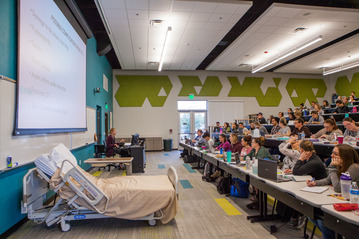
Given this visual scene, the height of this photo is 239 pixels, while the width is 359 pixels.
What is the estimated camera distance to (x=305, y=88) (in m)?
14.4

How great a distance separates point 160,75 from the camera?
1312 cm

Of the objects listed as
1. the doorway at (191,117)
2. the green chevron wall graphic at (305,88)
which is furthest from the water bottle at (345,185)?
the green chevron wall graphic at (305,88)

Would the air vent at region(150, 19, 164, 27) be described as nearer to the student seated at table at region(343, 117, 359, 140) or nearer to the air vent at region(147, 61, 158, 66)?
the air vent at region(147, 61, 158, 66)

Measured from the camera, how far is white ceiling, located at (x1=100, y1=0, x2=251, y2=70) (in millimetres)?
5902

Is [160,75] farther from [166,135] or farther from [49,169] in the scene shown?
[49,169]

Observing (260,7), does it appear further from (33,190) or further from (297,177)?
(33,190)

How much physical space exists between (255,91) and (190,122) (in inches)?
171

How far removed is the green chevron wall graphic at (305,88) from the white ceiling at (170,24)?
720 centimetres

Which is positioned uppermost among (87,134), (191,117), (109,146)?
(191,117)

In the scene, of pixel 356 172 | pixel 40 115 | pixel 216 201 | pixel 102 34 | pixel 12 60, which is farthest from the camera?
pixel 102 34

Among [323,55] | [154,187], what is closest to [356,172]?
[154,187]

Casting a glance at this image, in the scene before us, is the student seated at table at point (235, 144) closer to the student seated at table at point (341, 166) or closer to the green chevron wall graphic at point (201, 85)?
the student seated at table at point (341, 166)

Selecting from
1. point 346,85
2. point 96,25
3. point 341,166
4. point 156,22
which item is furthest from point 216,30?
point 346,85

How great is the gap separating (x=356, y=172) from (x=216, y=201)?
99.8 inches
